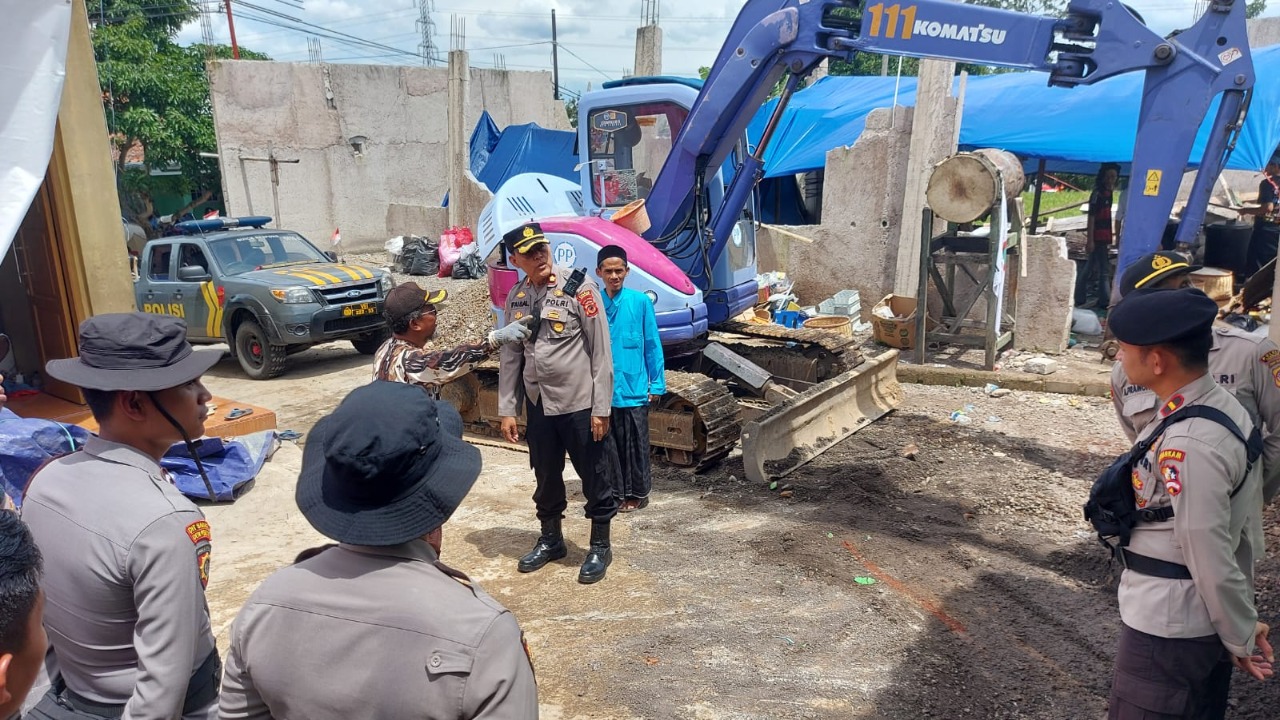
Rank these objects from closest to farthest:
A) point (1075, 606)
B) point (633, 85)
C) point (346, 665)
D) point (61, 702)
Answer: point (346, 665)
point (61, 702)
point (1075, 606)
point (633, 85)

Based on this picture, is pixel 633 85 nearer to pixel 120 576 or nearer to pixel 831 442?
pixel 831 442

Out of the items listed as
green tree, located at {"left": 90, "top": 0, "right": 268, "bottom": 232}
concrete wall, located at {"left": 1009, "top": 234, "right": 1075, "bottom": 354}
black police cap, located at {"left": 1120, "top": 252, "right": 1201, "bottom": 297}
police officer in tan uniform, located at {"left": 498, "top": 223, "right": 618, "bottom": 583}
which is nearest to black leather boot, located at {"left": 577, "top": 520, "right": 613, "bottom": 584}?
police officer in tan uniform, located at {"left": 498, "top": 223, "right": 618, "bottom": 583}

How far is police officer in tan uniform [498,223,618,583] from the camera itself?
14.8ft

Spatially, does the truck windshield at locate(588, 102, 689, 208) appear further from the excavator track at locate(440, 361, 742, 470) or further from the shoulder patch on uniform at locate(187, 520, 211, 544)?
the shoulder patch on uniform at locate(187, 520, 211, 544)

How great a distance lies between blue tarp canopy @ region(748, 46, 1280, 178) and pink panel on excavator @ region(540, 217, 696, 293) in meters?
6.09

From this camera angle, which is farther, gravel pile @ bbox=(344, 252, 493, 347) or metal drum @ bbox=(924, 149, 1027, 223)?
metal drum @ bbox=(924, 149, 1027, 223)

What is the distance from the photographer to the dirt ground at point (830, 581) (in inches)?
143

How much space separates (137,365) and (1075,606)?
166 inches

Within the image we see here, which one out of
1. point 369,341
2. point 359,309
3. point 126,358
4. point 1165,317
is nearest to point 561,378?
point 126,358

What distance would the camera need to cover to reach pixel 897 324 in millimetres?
10188

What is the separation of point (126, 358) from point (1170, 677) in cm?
283

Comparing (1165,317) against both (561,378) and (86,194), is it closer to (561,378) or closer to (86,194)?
(561,378)

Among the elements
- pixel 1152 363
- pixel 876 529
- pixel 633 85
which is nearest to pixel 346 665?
pixel 1152 363

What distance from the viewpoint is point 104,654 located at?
1.96 m
